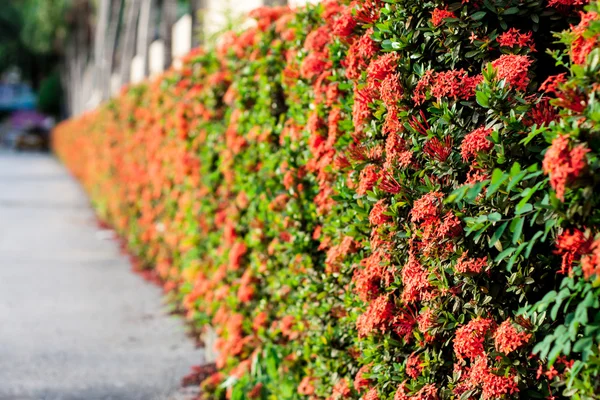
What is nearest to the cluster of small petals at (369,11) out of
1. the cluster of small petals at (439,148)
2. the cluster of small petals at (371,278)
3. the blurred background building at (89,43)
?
the cluster of small petals at (439,148)

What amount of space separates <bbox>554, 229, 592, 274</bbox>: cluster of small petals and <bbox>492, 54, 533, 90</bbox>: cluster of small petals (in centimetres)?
50

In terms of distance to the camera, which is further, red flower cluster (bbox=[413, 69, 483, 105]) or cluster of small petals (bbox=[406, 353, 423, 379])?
cluster of small petals (bbox=[406, 353, 423, 379])

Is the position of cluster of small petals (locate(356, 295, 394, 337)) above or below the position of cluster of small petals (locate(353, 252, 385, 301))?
below

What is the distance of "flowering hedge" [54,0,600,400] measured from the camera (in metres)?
2.25

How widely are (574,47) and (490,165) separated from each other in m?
0.46

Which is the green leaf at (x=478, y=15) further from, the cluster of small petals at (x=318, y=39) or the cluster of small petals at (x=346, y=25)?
the cluster of small petals at (x=318, y=39)

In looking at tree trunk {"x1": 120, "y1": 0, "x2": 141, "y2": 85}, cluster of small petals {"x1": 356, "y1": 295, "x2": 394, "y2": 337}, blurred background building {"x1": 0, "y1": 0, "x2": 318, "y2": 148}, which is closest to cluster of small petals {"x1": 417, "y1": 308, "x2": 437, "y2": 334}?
cluster of small petals {"x1": 356, "y1": 295, "x2": 394, "y2": 337}

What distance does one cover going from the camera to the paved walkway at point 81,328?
568 centimetres

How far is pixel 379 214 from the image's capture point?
3131 millimetres

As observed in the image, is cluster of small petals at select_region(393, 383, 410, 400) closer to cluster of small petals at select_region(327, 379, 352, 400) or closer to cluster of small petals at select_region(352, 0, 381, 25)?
cluster of small petals at select_region(327, 379, 352, 400)

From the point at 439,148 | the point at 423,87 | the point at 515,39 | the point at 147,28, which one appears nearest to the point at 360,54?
the point at 423,87

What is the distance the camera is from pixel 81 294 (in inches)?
347

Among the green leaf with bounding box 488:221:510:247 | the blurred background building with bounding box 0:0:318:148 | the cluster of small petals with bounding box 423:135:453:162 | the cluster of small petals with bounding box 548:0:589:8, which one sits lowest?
the blurred background building with bounding box 0:0:318:148

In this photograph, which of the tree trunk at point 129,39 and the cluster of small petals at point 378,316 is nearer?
the cluster of small petals at point 378,316
